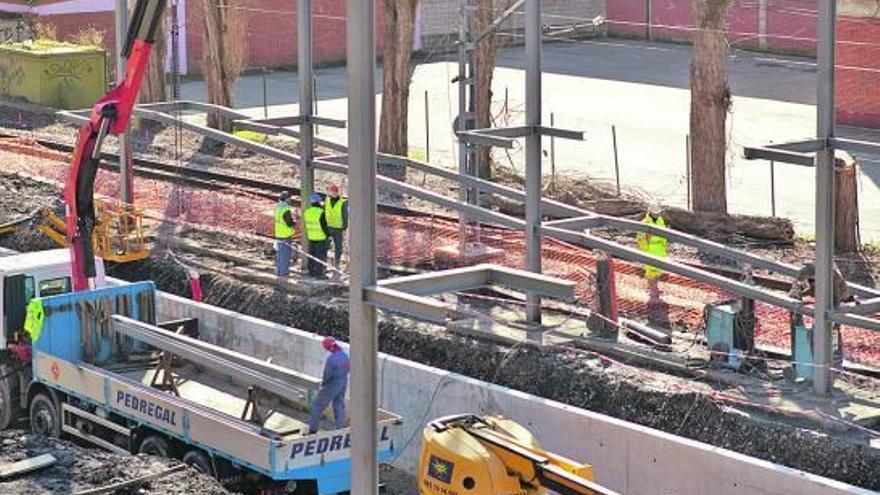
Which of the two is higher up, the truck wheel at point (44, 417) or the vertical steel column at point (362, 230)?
the vertical steel column at point (362, 230)

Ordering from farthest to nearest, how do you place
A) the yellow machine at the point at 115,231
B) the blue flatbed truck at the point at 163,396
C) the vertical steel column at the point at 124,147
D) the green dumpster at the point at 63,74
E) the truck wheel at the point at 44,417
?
the green dumpster at the point at 63,74, the vertical steel column at the point at 124,147, the yellow machine at the point at 115,231, the truck wheel at the point at 44,417, the blue flatbed truck at the point at 163,396

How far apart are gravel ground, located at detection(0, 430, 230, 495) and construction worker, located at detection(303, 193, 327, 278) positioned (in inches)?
305

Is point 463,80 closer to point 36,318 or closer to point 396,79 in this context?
point 36,318

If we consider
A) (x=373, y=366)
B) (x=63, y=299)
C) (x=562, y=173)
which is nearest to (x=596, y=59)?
(x=562, y=173)

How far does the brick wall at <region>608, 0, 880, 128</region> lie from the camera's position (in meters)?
44.5

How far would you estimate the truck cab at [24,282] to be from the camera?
2250cm

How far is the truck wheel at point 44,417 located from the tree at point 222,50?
18.8 m

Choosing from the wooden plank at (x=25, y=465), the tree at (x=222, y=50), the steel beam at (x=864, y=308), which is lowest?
the wooden plank at (x=25, y=465)

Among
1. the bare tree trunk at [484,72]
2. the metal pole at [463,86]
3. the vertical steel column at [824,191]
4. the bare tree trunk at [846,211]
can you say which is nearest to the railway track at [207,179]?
the bare tree trunk at [484,72]

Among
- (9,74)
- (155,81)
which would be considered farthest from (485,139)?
(9,74)

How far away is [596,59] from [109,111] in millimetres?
37337

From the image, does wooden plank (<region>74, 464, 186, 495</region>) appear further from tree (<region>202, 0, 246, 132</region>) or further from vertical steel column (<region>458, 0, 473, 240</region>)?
tree (<region>202, 0, 246, 132</region>)

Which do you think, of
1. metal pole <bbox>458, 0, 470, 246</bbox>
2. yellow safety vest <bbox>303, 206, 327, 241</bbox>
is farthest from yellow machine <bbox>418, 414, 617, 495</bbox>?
metal pole <bbox>458, 0, 470, 246</bbox>

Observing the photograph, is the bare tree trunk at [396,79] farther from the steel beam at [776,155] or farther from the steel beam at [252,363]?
the steel beam at [776,155]
